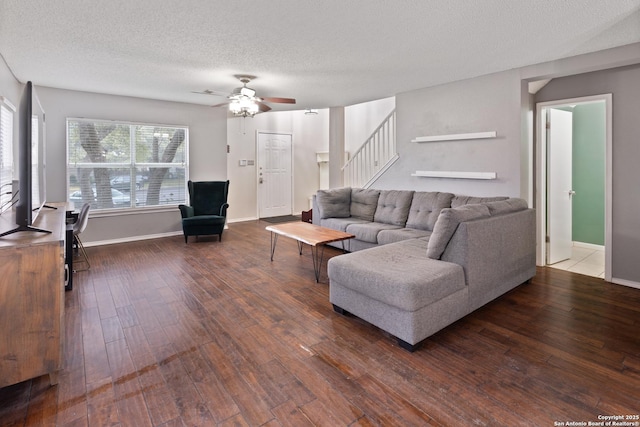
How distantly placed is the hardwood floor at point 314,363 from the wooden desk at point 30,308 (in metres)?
0.16

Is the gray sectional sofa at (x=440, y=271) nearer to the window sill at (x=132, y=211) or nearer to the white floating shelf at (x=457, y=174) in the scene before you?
the white floating shelf at (x=457, y=174)

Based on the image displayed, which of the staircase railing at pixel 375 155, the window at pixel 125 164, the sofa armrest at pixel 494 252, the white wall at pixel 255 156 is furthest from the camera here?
the white wall at pixel 255 156

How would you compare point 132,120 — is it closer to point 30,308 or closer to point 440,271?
point 30,308

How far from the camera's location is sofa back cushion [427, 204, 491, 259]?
2.59m

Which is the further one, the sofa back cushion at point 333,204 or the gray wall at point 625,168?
the sofa back cushion at point 333,204

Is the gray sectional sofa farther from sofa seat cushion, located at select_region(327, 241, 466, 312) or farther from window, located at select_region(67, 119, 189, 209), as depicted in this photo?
window, located at select_region(67, 119, 189, 209)

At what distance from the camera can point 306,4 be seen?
2406mm

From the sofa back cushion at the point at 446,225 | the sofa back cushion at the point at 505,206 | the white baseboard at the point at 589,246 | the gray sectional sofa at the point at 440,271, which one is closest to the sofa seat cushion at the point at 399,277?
the gray sectional sofa at the point at 440,271

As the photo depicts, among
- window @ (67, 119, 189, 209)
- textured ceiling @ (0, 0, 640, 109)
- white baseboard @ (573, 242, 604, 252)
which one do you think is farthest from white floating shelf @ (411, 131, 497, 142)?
window @ (67, 119, 189, 209)

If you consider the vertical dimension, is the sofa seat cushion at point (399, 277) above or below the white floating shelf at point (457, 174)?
below

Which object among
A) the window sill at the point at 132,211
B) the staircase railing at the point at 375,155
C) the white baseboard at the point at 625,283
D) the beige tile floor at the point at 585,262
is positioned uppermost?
the staircase railing at the point at 375,155

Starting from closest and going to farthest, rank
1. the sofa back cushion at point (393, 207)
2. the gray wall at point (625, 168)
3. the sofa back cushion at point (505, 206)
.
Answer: the sofa back cushion at point (505, 206) < the gray wall at point (625, 168) < the sofa back cushion at point (393, 207)

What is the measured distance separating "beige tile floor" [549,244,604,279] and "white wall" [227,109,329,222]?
18.4 feet

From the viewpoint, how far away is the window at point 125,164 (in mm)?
5066
